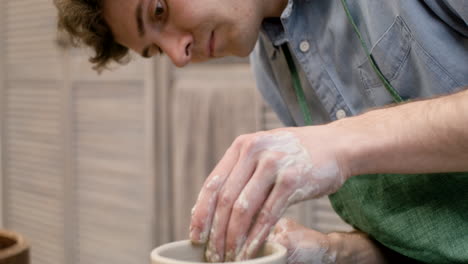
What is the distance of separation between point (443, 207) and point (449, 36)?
307mm

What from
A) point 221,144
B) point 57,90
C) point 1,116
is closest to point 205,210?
point 221,144

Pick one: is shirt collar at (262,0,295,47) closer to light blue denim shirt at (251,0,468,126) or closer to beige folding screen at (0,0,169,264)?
light blue denim shirt at (251,0,468,126)

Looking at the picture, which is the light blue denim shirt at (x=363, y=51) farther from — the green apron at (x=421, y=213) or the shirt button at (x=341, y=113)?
the green apron at (x=421, y=213)

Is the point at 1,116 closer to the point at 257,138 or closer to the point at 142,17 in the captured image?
the point at 142,17

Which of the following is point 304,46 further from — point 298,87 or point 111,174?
point 111,174

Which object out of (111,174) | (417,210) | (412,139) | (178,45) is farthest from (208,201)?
(111,174)

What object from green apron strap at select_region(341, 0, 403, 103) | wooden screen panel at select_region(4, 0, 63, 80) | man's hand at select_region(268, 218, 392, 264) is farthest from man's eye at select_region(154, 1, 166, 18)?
wooden screen panel at select_region(4, 0, 63, 80)

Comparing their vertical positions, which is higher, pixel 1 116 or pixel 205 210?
pixel 205 210

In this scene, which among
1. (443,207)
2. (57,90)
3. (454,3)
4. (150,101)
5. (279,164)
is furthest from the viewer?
(57,90)

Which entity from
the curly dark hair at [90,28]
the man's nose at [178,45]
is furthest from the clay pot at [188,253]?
the curly dark hair at [90,28]

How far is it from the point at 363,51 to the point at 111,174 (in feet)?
6.41

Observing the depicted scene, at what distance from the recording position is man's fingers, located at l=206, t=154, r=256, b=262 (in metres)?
0.86

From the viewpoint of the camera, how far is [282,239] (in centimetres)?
117

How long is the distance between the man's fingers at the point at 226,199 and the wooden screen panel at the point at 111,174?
173cm
